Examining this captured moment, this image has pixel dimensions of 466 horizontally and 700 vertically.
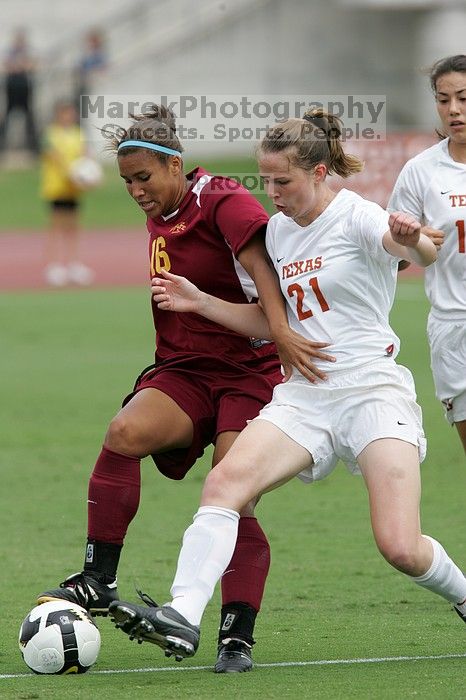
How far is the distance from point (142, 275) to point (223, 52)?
13457 millimetres

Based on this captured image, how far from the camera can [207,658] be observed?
18.7 feet

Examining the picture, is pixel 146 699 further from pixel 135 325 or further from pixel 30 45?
pixel 30 45

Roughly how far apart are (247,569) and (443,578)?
77cm

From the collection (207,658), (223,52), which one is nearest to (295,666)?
(207,658)

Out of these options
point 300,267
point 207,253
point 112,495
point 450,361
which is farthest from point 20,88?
point 300,267

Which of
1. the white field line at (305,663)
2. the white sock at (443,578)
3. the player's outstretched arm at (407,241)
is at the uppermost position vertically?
the player's outstretched arm at (407,241)

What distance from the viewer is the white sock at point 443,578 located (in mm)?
5316

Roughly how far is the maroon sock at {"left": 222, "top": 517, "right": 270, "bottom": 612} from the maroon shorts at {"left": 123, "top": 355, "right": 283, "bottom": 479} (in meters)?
0.42

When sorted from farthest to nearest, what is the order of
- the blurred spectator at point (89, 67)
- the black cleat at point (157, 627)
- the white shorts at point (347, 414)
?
the blurred spectator at point (89, 67) → the white shorts at point (347, 414) → the black cleat at point (157, 627)

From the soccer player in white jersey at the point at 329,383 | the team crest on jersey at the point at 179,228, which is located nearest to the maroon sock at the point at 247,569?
the soccer player in white jersey at the point at 329,383

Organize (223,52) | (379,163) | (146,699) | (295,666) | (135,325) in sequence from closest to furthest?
(146,699) < (295,666) < (135,325) < (379,163) < (223,52)

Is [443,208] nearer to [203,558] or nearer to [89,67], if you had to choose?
[203,558]

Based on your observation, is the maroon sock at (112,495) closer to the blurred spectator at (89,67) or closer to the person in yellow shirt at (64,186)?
the person in yellow shirt at (64,186)

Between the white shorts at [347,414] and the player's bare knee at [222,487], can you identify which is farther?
the white shorts at [347,414]
